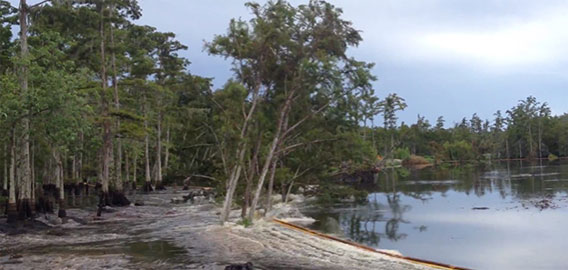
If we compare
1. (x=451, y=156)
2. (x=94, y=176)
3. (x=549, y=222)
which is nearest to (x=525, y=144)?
(x=451, y=156)

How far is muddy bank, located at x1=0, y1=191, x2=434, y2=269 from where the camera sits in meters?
13.5

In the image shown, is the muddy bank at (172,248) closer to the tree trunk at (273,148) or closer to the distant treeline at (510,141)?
the tree trunk at (273,148)

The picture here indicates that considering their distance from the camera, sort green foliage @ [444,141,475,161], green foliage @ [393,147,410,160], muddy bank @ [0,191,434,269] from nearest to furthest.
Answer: muddy bank @ [0,191,434,269]
green foliage @ [393,147,410,160]
green foliage @ [444,141,475,161]

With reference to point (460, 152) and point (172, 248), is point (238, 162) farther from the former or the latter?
point (460, 152)

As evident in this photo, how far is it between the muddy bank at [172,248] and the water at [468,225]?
3.25 m

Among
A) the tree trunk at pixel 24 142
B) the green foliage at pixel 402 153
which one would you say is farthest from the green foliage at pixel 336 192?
the green foliage at pixel 402 153

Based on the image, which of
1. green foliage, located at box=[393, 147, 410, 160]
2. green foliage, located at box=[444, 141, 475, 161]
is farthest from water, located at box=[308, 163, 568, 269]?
green foliage, located at box=[444, 141, 475, 161]

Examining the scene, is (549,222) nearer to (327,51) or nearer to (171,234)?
(327,51)

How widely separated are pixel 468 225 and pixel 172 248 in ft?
41.9

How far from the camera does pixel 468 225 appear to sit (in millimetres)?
22547

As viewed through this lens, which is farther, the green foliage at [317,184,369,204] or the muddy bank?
the green foliage at [317,184,369,204]

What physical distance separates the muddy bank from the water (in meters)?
3.25

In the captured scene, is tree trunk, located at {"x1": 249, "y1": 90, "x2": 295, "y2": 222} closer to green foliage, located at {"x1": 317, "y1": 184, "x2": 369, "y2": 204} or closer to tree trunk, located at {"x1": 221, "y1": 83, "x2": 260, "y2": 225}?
tree trunk, located at {"x1": 221, "y1": 83, "x2": 260, "y2": 225}

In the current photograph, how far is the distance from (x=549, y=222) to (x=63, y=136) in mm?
19269
